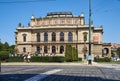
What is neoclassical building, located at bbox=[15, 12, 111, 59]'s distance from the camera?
109500mm

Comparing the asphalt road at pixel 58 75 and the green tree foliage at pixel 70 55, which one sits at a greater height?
the green tree foliage at pixel 70 55

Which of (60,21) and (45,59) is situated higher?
(60,21)

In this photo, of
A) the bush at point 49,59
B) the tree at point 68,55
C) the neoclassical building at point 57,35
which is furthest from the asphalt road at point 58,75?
the neoclassical building at point 57,35

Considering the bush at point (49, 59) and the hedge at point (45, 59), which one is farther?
the hedge at point (45, 59)

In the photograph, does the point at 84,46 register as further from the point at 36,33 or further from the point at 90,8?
the point at 90,8

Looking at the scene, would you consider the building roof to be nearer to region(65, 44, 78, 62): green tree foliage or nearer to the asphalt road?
region(65, 44, 78, 62): green tree foliage

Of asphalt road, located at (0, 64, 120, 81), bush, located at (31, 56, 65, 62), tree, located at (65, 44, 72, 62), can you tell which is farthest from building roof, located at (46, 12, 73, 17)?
asphalt road, located at (0, 64, 120, 81)

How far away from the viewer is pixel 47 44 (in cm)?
11150

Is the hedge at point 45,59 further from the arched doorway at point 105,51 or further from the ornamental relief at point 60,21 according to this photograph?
the arched doorway at point 105,51

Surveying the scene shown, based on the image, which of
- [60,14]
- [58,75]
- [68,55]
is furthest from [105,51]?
[58,75]

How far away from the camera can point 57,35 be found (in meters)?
111

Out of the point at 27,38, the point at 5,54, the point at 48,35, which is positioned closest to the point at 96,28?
the point at 48,35

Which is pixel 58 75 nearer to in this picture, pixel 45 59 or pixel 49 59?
pixel 49 59

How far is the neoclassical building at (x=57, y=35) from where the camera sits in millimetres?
109500
